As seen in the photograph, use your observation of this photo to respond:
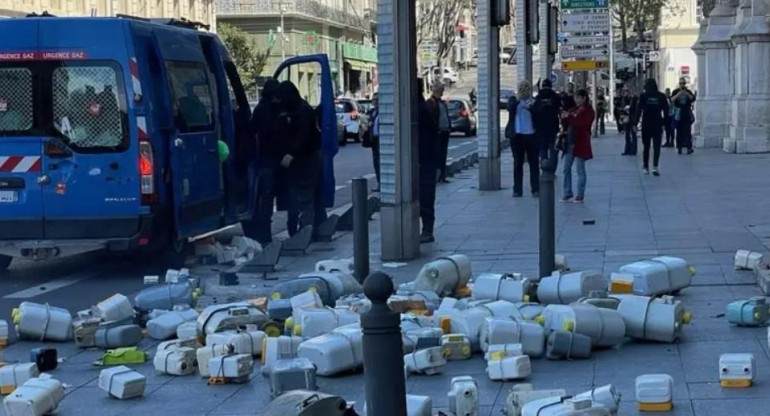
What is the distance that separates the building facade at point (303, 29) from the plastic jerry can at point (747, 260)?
52.5 meters

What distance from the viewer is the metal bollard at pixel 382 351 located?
19.0 feet

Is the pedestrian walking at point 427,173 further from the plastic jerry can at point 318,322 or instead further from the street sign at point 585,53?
the street sign at point 585,53

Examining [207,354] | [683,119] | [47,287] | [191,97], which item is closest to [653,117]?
[683,119]

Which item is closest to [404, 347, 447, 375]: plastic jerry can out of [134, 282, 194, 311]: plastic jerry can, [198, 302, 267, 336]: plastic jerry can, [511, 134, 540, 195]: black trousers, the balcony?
[198, 302, 267, 336]: plastic jerry can

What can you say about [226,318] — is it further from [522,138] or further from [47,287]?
[522,138]

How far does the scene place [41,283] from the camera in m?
14.2

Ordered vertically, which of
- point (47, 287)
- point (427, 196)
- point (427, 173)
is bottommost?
point (47, 287)

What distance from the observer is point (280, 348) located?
8.80 meters

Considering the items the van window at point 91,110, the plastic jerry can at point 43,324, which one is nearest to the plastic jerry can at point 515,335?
the plastic jerry can at point 43,324

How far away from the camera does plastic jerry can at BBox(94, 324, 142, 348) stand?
9953 mm

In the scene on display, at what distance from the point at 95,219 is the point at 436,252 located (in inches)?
141

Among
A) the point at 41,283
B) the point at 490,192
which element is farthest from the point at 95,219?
the point at 490,192

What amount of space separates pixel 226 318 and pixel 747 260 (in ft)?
16.1

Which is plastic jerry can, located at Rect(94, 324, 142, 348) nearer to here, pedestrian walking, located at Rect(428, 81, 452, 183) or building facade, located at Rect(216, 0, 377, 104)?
pedestrian walking, located at Rect(428, 81, 452, 183)
